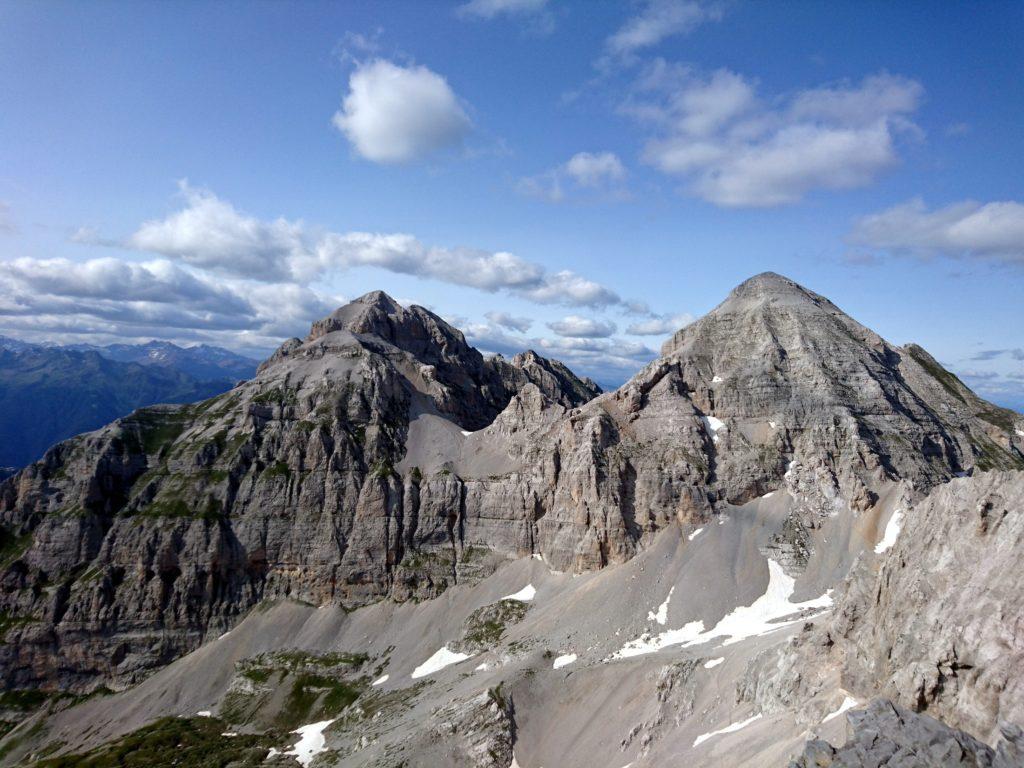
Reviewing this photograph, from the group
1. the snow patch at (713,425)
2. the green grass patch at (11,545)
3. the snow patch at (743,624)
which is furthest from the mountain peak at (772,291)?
the green grass patch at (11,545)

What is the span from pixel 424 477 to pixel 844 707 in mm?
110539

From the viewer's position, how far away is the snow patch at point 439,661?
106 m

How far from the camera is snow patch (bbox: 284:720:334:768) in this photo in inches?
3511

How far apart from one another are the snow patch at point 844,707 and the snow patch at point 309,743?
7270 centimetres

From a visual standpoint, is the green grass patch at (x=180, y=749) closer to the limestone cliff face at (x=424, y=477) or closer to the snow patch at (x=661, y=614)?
the limestone cliff face at (x=424, y=477)

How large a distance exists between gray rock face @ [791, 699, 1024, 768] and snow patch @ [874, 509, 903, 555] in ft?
219

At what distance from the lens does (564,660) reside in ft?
285

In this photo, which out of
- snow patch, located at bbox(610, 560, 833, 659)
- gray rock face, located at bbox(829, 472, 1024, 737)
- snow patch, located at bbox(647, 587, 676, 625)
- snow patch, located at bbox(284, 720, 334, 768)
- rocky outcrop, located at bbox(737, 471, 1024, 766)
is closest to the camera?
rocky outcrop, located at bbox(737, 471, 1024, 766)

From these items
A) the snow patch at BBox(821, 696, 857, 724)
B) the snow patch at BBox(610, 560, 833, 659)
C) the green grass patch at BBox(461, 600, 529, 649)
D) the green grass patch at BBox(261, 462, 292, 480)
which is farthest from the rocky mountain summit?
the green grass patch at BBox(261, 462, 292, 480)

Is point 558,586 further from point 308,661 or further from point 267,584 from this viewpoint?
point 267,584

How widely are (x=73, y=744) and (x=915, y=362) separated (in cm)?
18672

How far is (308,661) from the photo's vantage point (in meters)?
122

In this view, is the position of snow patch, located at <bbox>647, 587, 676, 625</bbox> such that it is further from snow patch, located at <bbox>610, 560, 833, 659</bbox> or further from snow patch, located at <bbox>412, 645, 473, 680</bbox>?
snow patch, located at <bbox>412, 645, 473, 680</bbox>

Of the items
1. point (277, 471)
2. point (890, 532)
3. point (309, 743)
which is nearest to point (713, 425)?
point (890, 532)
